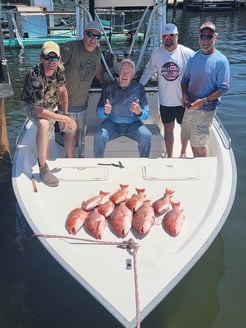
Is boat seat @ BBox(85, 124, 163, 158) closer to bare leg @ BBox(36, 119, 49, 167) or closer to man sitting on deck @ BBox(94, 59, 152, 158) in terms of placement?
man sitting on deck @ BBox(94, 59, 152, 158)

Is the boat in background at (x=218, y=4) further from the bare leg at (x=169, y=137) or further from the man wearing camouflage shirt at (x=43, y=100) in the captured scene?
the man wearing camouflage shirt at (x=43, y=100)

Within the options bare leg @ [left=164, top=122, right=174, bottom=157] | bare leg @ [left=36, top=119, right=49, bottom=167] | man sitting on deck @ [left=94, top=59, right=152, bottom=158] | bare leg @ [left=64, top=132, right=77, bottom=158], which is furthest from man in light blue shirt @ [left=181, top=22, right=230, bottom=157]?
bare leg @ [left=36, top=119, right=49, bottom=167]

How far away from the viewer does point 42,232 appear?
347cm

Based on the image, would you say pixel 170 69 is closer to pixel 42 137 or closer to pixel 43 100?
pixel 43 100

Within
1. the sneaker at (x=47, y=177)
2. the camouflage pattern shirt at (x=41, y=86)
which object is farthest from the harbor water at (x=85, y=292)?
the camouflage pattern shirt at (x=41, y=86)

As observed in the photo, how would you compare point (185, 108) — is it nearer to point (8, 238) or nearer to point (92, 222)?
point (92, 222)

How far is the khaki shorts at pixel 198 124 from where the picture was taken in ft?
15.1

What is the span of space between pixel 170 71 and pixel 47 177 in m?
1.87

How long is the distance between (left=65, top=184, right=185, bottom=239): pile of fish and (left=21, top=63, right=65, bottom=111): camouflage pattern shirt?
1.12 meters

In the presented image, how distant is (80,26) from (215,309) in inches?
158

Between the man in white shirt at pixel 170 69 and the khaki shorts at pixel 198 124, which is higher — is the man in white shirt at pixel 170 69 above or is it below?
above

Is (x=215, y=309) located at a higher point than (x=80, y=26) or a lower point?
lower

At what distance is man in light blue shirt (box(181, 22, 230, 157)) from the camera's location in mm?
4316

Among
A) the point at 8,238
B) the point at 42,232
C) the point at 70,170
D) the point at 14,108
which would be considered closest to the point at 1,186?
the point at 8,238
